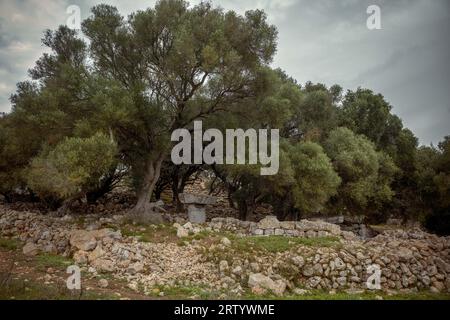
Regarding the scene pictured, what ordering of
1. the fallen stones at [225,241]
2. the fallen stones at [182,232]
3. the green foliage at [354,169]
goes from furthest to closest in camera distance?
the green foliage at [354,169]
the fallen stones at [182,232]
the fallen stones at [225,241]

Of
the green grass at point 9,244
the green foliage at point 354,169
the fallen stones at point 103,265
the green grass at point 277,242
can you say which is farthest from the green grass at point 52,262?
the green foliage at point 354,169

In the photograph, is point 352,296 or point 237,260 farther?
point 237,260

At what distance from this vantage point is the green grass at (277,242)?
15.2 meters

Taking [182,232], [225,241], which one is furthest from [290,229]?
[182,232]

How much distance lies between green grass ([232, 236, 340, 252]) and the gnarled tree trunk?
5486 millimetres

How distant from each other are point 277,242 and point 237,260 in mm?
3169

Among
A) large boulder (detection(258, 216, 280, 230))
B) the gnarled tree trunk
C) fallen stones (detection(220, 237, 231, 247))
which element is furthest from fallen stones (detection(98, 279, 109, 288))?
large boulder (detection(258, 216, 280, 230))

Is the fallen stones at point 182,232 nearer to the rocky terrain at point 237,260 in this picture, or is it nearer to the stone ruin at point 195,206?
the rocky terrain at point 237,260

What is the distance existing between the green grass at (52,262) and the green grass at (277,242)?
6833 mm

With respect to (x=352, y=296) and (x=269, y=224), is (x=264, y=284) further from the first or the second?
(x=269, y=224)

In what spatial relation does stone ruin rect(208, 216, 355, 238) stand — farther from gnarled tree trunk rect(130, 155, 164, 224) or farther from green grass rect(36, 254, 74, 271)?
green grass rect(36, 254, 74, 271)

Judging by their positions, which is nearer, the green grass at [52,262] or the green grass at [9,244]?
the green grass at [52,262]

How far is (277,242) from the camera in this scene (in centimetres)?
1616

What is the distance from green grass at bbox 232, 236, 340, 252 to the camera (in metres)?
15.2
